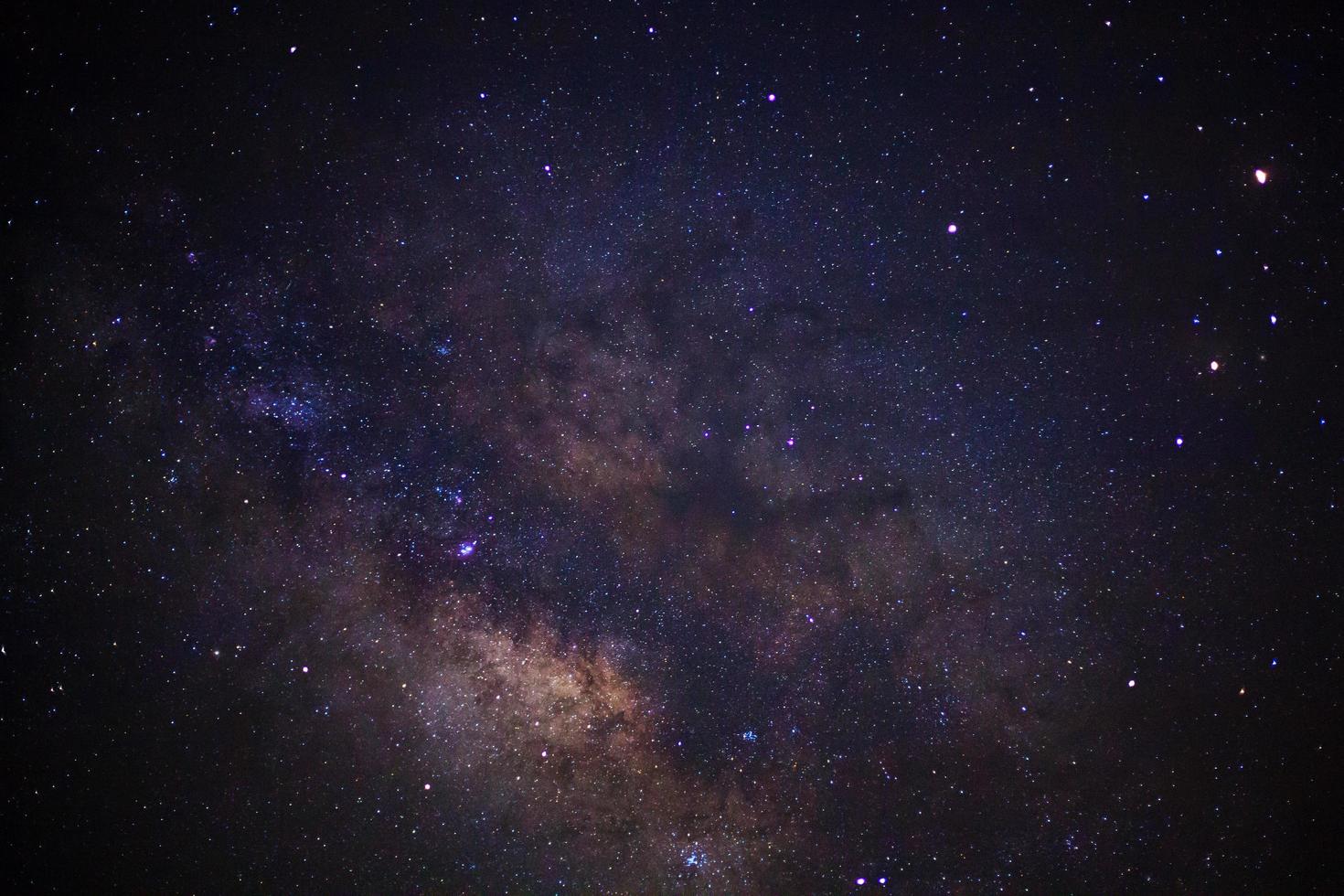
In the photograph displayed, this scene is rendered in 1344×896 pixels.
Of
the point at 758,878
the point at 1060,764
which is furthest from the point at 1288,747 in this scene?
the point at 758,878

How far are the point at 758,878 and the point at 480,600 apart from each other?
6.81 ft

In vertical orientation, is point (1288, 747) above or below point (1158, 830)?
above

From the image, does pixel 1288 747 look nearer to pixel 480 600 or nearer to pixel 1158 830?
pixel 1158 830

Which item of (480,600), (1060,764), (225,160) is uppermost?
(225,160)

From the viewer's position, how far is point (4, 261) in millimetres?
2354

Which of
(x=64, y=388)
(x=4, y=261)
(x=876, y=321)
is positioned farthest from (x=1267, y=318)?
(x=4, y=261)

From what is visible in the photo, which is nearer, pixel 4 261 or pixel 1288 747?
pixel 4 261

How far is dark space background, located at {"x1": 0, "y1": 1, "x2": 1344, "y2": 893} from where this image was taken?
2.34 meters

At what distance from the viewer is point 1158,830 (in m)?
2.59

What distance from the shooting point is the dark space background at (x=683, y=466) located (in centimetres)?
234

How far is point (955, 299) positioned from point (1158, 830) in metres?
2.86

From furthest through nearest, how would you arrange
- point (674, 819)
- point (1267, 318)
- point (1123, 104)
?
1. point (674, 819)
2. point (1267, 318)
3. point (1123, 104)

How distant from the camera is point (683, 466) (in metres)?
2.56

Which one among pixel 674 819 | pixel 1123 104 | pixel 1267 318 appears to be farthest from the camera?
pixel 674 819
